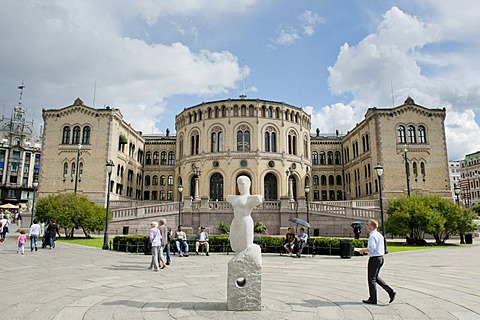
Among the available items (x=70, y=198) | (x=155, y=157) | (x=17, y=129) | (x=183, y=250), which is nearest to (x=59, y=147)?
(x=155, y=157)

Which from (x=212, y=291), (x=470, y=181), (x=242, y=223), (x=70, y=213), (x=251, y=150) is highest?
(x=470, y=181)

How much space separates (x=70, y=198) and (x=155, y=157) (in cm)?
3412

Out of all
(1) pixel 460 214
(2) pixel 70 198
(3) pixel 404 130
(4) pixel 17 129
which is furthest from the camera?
(4) pixel 17 129

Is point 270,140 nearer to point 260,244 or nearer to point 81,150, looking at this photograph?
point 81,150

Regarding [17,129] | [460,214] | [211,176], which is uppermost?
[17,129]

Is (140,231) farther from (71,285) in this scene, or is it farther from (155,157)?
(155,157)

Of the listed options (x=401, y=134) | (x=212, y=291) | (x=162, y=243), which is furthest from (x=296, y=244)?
(x=401, y=134)

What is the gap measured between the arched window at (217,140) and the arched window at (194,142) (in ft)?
8.04

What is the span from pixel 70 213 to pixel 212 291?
2321 cm

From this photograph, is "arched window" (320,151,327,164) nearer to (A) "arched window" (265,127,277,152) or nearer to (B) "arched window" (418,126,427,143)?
(A) "arched window" (265,127,277,152)

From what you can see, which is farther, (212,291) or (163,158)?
(163,158)

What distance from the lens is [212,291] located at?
8.95 m

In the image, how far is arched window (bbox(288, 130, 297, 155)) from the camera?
5062 centimetres

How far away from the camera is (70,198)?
29188 millimetres
